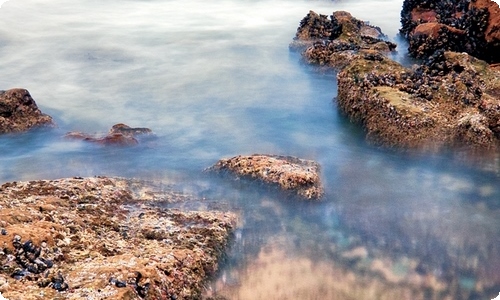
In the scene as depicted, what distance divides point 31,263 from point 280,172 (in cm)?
405

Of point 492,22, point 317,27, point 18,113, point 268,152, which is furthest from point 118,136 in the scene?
point 492,22

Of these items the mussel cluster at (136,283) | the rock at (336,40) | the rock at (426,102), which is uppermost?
the rock at (336,40)

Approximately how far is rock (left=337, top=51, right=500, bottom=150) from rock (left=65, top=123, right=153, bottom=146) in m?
4.73

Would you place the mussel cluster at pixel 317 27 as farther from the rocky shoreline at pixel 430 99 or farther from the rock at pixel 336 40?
the rocky shoreline at pixel 430 99


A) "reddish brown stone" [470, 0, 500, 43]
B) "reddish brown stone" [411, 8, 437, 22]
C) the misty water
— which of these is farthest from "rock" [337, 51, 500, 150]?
"reddish brown stone" [411, 8, 437, 22]

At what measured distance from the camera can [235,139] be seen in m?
10.5

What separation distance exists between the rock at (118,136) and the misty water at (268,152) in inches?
9.4

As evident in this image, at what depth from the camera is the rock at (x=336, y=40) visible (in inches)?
588

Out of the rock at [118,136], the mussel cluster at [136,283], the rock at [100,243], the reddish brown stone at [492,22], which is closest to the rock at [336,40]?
the reddish brown stone at [492,22]

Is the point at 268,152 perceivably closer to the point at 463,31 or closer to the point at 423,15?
the point at 463,31

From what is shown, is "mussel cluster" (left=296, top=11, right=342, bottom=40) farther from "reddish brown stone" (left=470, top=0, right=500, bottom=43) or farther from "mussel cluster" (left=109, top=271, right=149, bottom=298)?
"mussel cluster" (left=109, top=271, right=149, bottom=298)

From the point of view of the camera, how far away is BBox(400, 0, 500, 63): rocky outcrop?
13.6 meters

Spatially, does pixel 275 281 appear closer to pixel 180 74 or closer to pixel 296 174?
pixel 296 174

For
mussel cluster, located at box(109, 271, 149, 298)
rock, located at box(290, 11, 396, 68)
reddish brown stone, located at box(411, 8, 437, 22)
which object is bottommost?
mussel cluster, located at box(109, 271, 149, 298)
